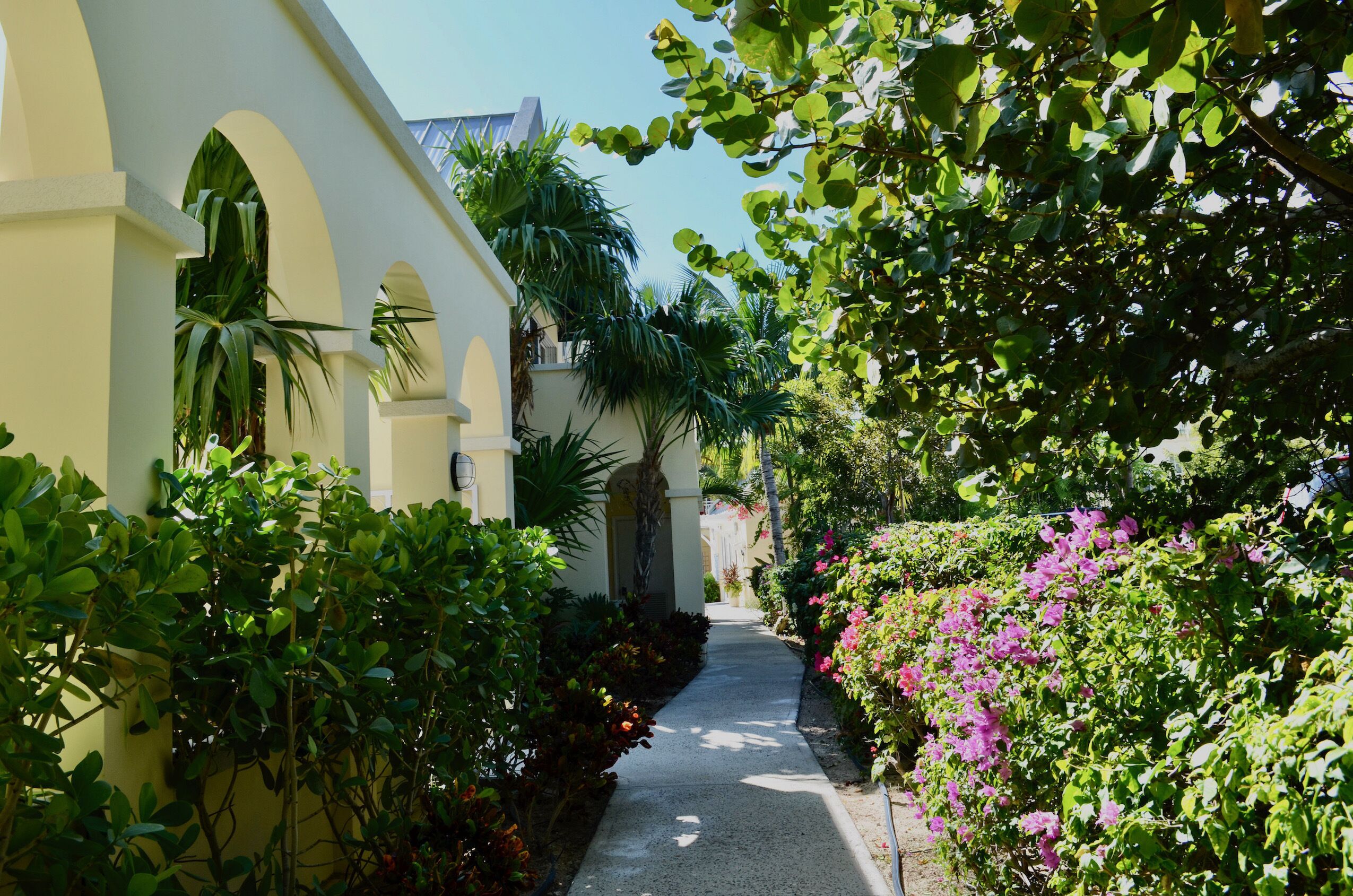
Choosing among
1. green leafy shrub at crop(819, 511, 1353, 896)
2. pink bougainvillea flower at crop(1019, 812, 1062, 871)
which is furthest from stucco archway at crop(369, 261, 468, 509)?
pink bougainvillea flower at crop(1019, 812, 1062, 871)

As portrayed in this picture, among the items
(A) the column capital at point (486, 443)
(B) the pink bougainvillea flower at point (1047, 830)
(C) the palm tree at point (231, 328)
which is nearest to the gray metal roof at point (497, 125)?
(A) the column capital at point (486, 443)

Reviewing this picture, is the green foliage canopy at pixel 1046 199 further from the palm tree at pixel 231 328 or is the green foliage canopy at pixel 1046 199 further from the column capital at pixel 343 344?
the column capital at pixel 343 344

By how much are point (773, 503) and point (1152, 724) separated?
1583 centimetres

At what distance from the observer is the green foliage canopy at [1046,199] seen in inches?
63.7

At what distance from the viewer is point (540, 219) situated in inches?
416

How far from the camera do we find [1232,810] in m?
1.73

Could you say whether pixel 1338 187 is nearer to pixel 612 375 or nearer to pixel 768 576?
pixel 612 375

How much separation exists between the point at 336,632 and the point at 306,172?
2332 millimetres

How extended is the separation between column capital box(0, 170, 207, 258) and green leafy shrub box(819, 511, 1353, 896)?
2.92 m

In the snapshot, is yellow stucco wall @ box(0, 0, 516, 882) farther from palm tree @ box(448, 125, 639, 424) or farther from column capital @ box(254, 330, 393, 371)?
palm tree @ box(448, 125, 639, 424)

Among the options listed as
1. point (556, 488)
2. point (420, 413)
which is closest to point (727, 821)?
point (420, 413)

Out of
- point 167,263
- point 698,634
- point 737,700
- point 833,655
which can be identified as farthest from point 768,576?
point 167,263

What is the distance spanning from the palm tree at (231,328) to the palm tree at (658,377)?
6.41m

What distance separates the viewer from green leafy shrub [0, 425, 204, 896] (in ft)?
5.19
